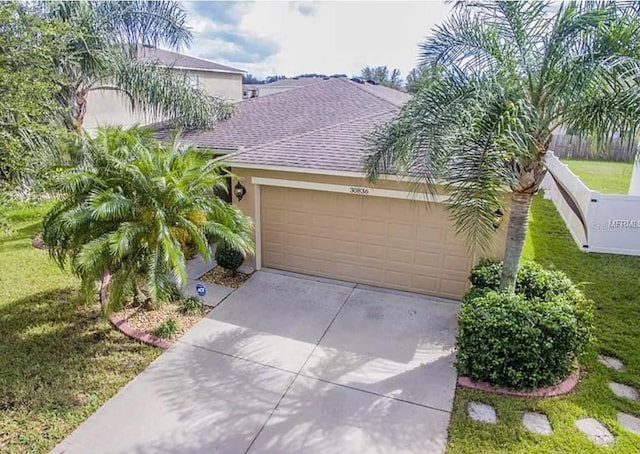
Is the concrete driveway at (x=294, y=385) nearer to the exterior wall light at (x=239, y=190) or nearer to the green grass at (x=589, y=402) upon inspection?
the green grass at (x=589, y=402)

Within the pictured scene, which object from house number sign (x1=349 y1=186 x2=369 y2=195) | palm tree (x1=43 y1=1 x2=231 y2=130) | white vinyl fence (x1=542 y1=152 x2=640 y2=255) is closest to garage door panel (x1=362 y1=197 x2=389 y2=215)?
house number sign (x1=349 y1=186 x2=369 y2=195)

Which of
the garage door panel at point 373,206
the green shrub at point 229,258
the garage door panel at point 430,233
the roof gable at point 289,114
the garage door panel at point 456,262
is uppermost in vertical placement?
the roof gable at point 289,114

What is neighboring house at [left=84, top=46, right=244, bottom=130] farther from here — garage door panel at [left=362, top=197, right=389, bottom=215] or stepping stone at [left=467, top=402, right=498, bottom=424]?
stepping stone at [left=467, top=402, right=498, bottom=424]

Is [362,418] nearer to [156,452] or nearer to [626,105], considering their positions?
[156,452]

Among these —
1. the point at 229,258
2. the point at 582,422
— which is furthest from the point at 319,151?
the point at 582,422

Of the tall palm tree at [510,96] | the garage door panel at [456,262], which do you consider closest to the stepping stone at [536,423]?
the tall palm tree at [510,96]

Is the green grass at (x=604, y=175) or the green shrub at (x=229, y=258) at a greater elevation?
the green grass at (x=604, y=175)
